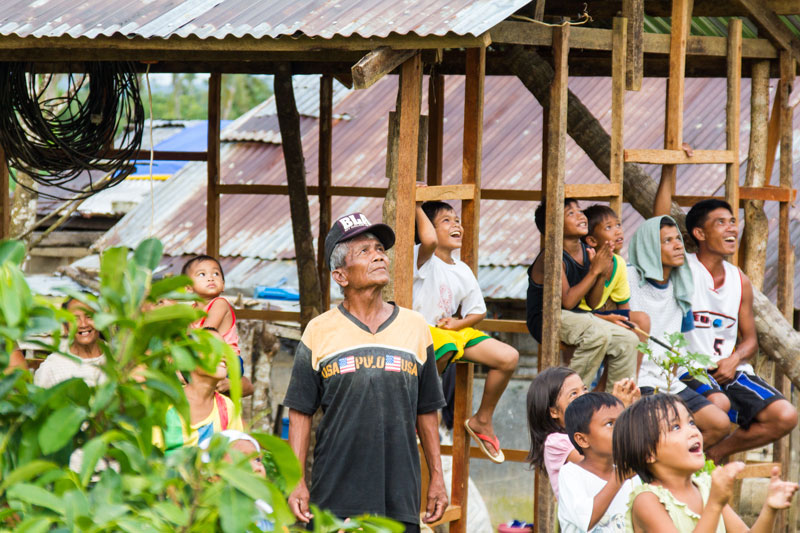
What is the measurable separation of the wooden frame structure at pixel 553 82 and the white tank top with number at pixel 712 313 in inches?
23.9

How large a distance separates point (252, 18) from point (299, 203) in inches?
131

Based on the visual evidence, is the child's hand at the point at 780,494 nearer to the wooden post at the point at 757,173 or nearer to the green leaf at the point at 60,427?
the green leaf at the point at 60,427

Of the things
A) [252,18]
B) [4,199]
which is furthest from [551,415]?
[4,199]

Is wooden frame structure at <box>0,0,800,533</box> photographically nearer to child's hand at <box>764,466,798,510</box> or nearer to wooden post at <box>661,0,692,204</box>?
→ wooden post at <box>661,0,692,204</box>

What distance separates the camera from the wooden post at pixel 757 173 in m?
6.45

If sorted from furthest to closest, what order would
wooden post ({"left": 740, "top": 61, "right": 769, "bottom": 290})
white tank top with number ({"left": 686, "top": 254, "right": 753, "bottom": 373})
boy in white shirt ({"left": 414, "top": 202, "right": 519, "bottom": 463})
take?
1. wooden post ({"left": 740, "top": 61, "right": 769, "bottom": 290})
2. white tank top with number ({"left": 686, "top": 254, "right": 753, "bottom": 373})
3. boy in white shirt ({"left": 414, "top": 202, "right": 519, "bottom": 463})

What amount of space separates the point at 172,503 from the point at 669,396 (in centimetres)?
220

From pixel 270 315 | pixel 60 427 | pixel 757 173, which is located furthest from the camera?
pixel 270 315

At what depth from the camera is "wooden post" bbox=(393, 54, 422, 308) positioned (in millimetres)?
4574

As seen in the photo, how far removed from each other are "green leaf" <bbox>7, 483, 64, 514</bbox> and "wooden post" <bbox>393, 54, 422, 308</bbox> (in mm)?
3299

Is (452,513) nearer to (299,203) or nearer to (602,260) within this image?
(602,260)

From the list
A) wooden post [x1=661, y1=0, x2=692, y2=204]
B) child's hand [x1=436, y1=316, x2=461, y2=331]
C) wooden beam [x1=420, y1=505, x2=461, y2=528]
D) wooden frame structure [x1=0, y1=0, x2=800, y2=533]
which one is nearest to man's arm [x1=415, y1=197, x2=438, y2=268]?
wooden frame structure [x1=0, y1=0, x2=800, y2=533]

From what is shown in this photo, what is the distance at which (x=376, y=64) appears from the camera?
430 centimetres

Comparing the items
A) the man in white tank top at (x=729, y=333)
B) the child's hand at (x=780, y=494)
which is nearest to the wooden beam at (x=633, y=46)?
the man in white tank top at (x=729, y=333)
